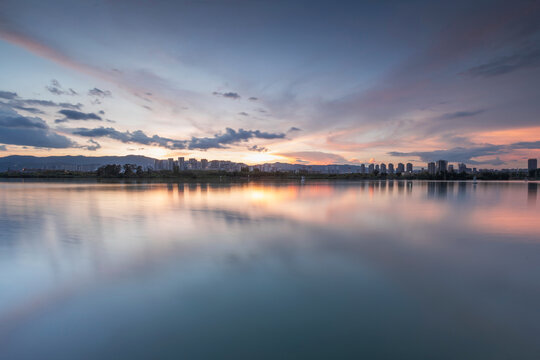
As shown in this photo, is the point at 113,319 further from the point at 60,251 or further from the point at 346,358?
the point at 60,251

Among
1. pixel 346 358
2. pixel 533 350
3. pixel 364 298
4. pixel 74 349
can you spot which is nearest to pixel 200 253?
pixel 74 349

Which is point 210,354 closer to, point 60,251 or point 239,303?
point 239,303

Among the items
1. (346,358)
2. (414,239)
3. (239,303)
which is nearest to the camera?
(346,358)

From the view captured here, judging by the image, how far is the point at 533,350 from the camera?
3.03m

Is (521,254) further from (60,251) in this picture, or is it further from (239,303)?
(60,251)

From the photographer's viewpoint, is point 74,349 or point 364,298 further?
point 364,298

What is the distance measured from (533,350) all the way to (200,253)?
6.13 m

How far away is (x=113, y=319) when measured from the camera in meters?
3.63

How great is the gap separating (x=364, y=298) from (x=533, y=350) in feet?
6.45

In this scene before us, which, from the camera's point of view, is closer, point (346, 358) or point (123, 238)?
point (346, 358)

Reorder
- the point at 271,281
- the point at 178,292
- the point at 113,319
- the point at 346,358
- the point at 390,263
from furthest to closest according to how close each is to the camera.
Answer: the point at 390,263
the point at 271,281
the point at 178,292
the point at 113,319
the point at 346,358

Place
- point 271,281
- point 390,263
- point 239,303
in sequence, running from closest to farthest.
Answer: point 239,303 → point 271,281 → point 390,263

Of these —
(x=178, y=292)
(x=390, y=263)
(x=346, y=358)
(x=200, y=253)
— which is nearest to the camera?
(x=346, y=358)

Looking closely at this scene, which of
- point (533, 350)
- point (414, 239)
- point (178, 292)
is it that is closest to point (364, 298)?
point (533, 350)
